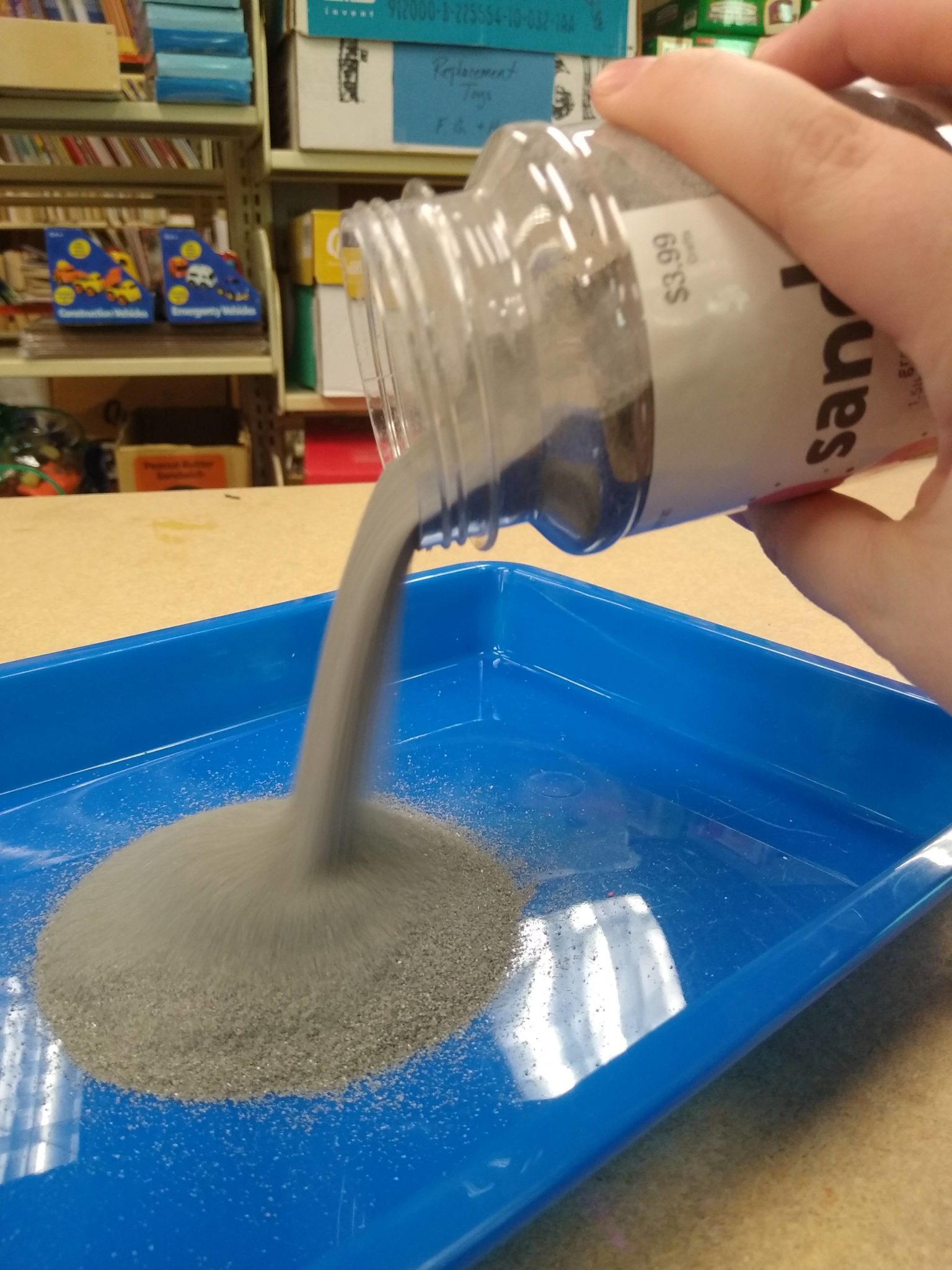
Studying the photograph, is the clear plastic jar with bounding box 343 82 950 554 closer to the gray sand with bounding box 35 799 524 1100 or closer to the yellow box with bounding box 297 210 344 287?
the gray sand with bounding box 35 799 524 1100

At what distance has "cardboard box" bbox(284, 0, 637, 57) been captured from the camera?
1157 millimetres

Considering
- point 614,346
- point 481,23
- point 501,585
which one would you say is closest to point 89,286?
point 481,23

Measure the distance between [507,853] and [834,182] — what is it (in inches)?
12.6

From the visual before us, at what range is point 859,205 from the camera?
250 millimetres

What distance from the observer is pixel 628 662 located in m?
0.61

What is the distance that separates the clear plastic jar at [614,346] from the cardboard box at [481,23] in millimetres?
996

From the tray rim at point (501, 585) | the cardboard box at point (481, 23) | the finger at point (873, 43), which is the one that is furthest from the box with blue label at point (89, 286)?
the finger at point (873, 43)

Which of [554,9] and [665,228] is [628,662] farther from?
[554,9]

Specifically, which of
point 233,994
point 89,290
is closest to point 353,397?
point 89,290

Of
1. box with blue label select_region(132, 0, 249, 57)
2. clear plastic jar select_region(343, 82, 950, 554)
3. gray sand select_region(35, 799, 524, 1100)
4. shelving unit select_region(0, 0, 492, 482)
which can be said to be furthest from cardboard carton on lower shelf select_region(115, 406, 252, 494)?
clear plastic jar select_region(343, 82, 950, 554)

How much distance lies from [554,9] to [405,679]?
980mm

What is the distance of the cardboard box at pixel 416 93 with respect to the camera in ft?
3.92

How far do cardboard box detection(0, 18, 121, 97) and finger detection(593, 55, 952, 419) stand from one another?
1.10m

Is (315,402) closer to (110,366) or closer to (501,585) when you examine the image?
(110,366)
